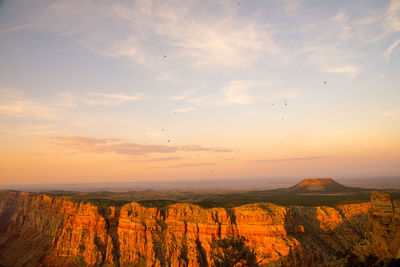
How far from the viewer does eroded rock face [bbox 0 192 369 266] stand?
148 feet

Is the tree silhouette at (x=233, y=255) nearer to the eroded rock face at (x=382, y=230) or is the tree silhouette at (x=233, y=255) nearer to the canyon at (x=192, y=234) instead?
the canyon at (x=192, y=234)

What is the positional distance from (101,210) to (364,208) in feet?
208

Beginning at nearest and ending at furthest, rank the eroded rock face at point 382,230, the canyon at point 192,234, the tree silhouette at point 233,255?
the eroded rock face at point 382,230 → the tree silhouette at point 233,255 → the canyon at point 192,234

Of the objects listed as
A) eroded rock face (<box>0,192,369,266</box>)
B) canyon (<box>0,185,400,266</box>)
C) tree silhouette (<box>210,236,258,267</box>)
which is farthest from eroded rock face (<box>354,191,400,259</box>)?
eroded rock face (<box>0,192,369,266</box>)

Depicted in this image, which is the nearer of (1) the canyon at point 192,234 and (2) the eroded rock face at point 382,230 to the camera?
(2) the eroded rock face at point 382,230

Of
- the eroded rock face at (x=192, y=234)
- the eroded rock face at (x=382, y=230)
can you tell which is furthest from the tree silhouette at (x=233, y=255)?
the eroded rock face at (x=382, y=230)

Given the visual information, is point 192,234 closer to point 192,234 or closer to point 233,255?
point 192,234

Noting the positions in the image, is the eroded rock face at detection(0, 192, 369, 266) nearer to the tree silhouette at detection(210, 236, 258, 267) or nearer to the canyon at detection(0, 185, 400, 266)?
the canyon at detection(0, 185, 400, 266)

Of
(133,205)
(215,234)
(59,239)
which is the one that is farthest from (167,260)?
(59,239)

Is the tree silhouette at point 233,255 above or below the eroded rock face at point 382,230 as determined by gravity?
below

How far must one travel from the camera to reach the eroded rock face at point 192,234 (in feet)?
148

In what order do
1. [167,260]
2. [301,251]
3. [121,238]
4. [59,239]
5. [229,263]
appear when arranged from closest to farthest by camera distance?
[229,263] < [301,251] < [167,260] < [121,238] < [59,239]

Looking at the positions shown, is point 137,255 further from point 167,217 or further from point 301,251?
point 301,251

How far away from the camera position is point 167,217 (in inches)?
2137
